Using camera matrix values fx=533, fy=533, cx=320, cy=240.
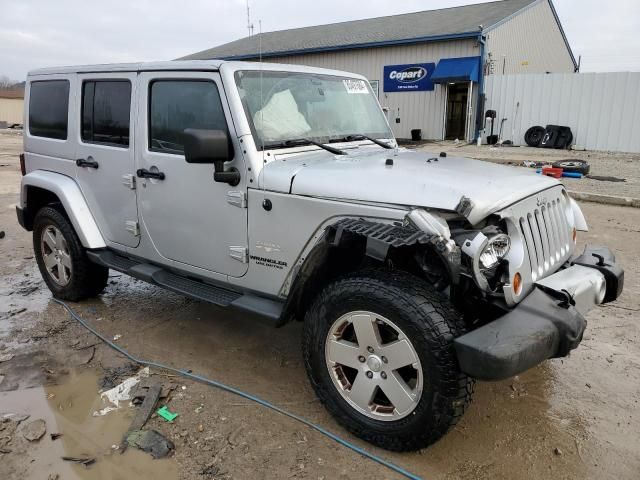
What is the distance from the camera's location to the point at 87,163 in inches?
165

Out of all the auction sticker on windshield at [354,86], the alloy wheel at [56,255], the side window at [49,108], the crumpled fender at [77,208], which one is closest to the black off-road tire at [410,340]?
the auction sticker on windshield at [354,86]

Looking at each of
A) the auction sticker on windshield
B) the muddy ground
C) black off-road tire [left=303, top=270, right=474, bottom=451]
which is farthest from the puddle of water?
the auction sticker on windshield

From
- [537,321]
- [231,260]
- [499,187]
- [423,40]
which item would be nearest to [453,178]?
[499,187]

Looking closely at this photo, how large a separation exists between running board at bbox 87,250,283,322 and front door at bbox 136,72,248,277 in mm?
140

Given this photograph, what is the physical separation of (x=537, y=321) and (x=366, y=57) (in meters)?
21.1

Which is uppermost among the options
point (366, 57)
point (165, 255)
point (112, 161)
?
point (366, 57)

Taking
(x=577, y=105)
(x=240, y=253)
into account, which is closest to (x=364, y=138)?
(x=240, y=253)

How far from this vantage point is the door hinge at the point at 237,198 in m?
3.17

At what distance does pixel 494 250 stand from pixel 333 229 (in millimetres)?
794

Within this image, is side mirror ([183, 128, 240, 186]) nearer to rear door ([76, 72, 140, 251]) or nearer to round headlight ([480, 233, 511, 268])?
rear door ([76, 72, 140, 251])

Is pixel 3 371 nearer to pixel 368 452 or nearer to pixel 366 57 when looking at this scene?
pixel 368 452

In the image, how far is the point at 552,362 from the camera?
3.66 metres

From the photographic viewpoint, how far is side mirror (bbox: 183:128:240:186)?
2836mm

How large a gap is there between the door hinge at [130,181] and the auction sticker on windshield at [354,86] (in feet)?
5.67
